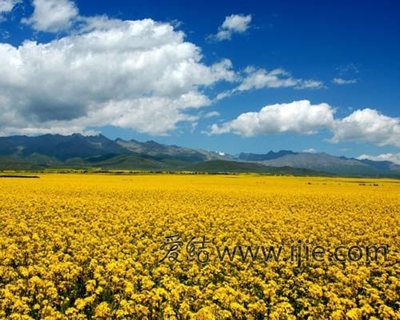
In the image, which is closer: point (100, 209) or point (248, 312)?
point (248, 312)

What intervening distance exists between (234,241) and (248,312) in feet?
24.0

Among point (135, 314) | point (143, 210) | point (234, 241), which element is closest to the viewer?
point (135, 314)

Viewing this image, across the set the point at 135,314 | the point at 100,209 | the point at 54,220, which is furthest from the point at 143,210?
the point at 135,314

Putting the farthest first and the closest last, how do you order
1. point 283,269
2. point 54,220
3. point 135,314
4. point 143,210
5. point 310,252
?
point 143,210 < point 54,220 < point 310,252 < point 283,269 < point 135,314

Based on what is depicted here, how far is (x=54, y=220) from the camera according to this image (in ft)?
67.7

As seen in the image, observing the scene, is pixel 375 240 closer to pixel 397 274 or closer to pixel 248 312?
pixel 397 274

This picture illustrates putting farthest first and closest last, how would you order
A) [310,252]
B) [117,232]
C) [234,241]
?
[117,232] → [234,241] → [310,252]

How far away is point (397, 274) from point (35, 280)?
9.77 m

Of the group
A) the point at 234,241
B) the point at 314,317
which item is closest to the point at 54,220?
the point at 234,241

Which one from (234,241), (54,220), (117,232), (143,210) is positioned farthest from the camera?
(143,210)

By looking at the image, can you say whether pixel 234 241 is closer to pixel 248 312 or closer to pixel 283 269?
pixel 283 269

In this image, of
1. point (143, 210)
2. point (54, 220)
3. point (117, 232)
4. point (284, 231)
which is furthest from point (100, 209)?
point (284, 231)

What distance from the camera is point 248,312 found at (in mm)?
8867

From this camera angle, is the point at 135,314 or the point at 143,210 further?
the point at 143,210
